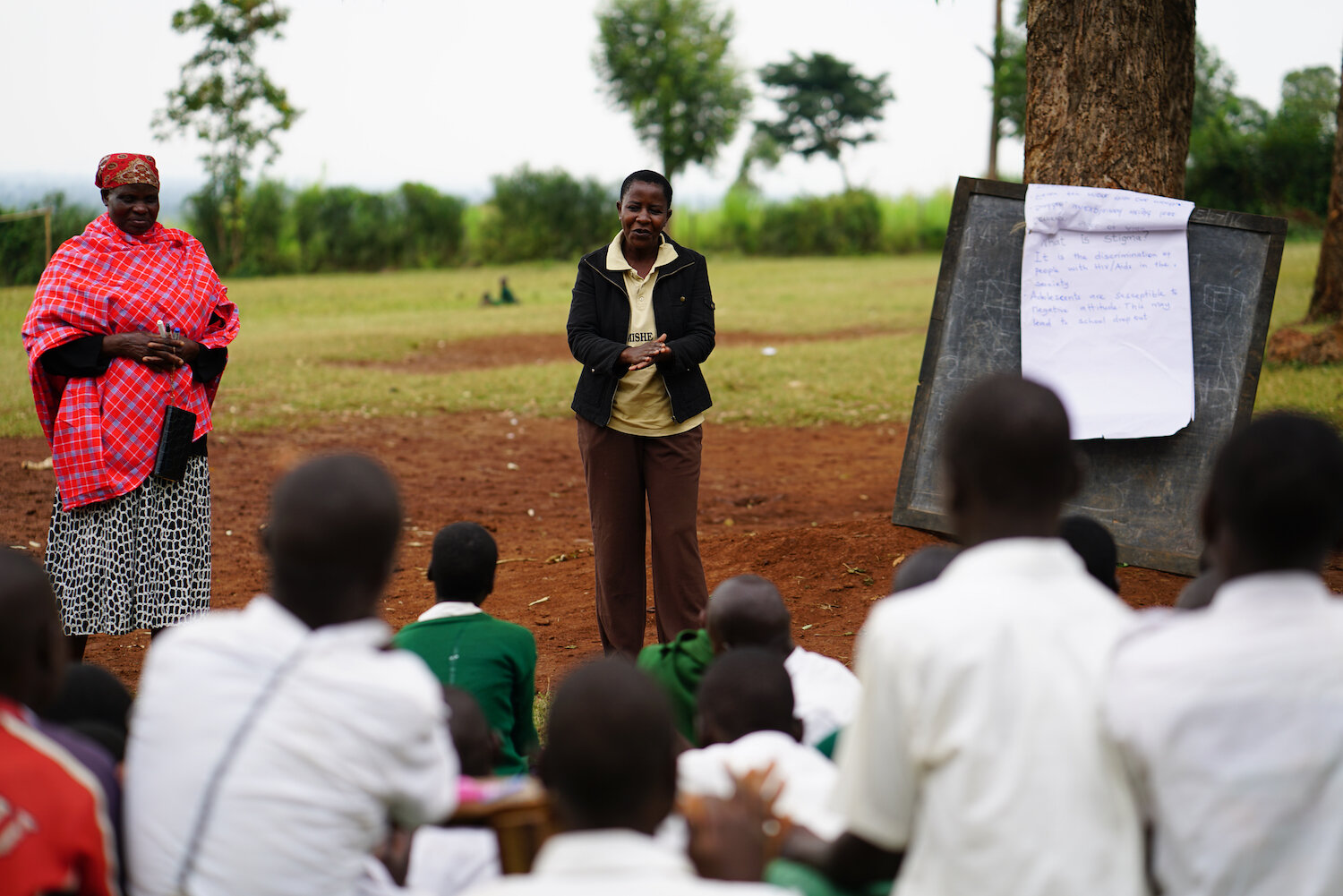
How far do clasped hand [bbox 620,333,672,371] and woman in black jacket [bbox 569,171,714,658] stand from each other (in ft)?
0.23

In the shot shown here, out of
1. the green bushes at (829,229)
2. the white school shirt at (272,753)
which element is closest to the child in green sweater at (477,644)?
the white school shirt at (272,753)

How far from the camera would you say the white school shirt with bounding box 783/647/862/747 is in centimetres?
278

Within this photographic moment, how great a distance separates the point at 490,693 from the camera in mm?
2984

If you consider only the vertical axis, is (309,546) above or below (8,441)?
above

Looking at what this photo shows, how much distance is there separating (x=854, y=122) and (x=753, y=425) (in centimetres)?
5576

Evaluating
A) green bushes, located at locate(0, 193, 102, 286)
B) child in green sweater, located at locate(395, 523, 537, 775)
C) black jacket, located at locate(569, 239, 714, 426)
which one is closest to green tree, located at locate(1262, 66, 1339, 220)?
green bushes, located at locate(0, 193, 102, 286)

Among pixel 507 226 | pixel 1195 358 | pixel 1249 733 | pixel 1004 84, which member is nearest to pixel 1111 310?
pixel 1195 358

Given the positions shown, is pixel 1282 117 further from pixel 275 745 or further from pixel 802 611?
pixel 275 745

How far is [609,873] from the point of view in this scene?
162cm

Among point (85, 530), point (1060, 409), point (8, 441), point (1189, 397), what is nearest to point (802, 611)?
point (1189, 397)

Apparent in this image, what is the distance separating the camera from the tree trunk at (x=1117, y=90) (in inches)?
209

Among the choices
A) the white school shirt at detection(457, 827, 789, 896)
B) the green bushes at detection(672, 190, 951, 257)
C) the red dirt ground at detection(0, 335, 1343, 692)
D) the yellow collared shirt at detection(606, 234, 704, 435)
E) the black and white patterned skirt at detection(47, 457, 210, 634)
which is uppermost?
the green bushes at detection(672, 190, 951, 257)

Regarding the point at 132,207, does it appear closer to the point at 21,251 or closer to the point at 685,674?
the point at 685,674

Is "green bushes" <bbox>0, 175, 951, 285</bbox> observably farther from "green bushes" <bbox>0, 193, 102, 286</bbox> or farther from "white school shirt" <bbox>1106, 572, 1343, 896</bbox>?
"white school shirt" <bbox>1106, 572, 1343, 896</bbox>
